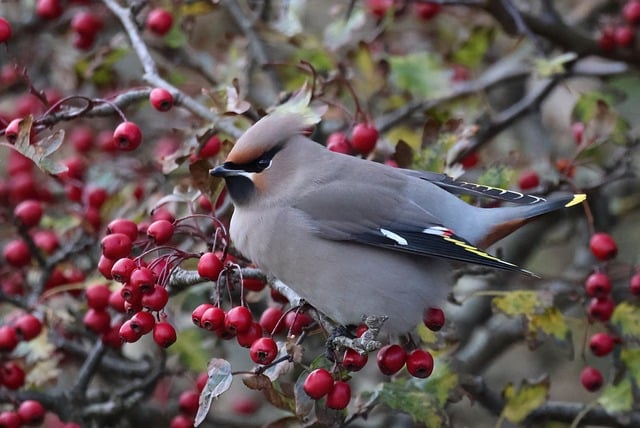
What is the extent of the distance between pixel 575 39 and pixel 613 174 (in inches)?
28.3

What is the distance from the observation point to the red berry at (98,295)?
2.83 metres

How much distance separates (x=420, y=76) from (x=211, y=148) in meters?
0.89

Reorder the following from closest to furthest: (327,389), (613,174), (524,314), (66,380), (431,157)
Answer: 1. (327,389)
2. (524,314)
3. (431,157)
4. (613,174)
5. (66,380)

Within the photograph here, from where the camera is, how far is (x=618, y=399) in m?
2.80

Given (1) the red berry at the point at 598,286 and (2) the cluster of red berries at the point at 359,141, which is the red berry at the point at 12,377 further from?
(1) the red berry at the point at 598,286

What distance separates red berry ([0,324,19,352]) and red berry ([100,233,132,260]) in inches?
24.3

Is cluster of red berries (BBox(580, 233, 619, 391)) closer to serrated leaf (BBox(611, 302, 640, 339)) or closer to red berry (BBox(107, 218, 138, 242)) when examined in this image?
serrated leaf (BBox(611, 302, 640, 339))

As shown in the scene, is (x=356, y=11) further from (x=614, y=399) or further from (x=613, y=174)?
(x=614, y=399)

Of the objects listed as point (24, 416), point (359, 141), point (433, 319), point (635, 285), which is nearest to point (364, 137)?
point (359, 141)

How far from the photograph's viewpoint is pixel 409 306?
2.60 m

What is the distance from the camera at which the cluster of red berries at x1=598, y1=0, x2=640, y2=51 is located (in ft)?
12.2

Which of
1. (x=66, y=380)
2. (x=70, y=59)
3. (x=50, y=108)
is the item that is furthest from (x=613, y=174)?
(x=66, y=380)

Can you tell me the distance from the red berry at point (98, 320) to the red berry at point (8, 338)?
0.20m

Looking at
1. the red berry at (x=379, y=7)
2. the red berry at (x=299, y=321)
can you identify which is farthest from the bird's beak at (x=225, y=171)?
the red berry at (x=379, y=7)
